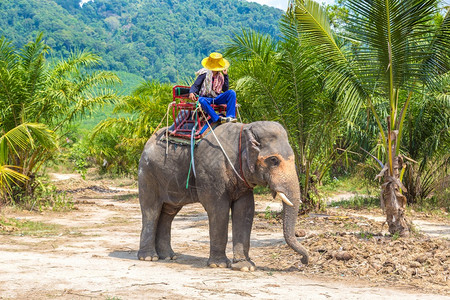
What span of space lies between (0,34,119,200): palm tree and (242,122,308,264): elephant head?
23.4 ft

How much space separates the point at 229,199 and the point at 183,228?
481 centimetres

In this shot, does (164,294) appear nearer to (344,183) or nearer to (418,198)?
(418,198)

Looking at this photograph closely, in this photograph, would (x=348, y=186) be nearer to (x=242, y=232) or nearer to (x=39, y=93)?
(x=39, y=93)

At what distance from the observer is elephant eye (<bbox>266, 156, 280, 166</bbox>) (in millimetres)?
6648

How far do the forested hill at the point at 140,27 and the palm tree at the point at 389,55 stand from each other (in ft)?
222

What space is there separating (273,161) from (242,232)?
103 cm

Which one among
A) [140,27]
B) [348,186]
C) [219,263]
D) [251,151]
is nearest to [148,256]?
[219,263]

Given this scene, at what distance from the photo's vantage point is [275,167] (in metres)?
6.63

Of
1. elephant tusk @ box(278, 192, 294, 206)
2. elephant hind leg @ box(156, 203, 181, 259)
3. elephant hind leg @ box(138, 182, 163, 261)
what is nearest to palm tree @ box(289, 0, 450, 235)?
elephant tusk @ box(278, 192, 294, 206)

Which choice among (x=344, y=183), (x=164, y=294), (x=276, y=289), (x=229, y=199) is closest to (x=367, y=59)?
(x=229, y=199)

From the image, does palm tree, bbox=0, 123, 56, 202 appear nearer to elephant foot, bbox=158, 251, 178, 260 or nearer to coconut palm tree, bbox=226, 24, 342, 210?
elephant foot, bbox=158, 251, 178, 260

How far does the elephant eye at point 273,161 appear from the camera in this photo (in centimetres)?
→ 665

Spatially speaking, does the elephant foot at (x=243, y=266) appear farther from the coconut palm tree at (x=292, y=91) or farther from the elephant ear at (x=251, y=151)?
the coconut palm tree at (x=292, y=91)

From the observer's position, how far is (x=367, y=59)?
28.6ft
